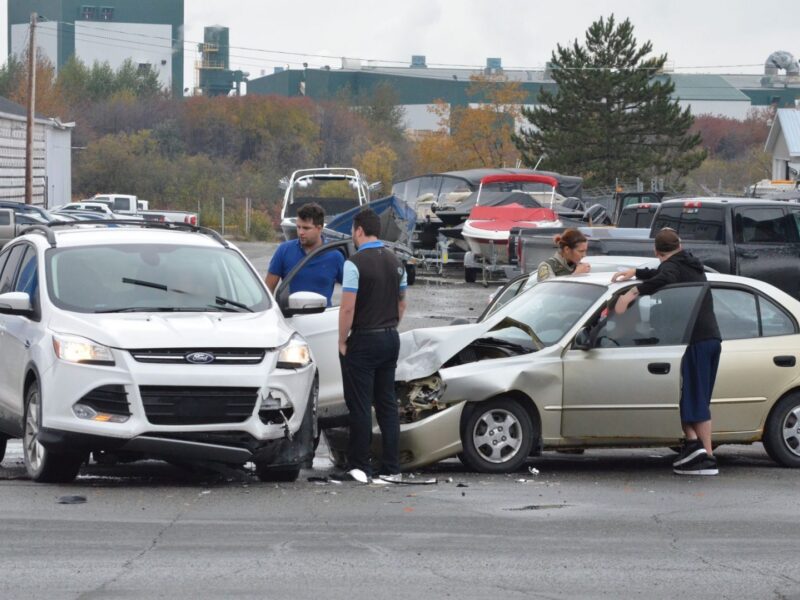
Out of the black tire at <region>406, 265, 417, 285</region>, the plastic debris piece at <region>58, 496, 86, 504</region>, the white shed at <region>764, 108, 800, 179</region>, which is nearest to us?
the plastic debris piece at <region>58, 496, 86, 504</region>

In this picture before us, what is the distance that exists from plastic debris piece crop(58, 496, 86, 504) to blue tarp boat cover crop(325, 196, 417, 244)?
23471 millimetres

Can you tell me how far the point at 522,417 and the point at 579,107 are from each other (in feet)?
193

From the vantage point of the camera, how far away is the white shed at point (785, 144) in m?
67.1

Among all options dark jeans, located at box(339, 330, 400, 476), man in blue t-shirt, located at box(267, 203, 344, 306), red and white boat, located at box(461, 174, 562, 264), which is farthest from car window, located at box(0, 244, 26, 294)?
red and white boat, located at box(461, 174, 562, 264)

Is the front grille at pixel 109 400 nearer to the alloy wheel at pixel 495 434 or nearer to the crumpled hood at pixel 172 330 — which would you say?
the crumpled hood at pixel 172 330

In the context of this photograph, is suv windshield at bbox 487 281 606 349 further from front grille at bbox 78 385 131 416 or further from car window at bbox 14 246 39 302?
car window at bbox 14 246 39 302

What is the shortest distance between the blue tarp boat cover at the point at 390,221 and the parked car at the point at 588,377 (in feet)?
69.8

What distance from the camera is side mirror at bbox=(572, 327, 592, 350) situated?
10.5 m

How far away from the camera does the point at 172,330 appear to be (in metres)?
9.19

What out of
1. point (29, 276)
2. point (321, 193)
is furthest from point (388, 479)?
point (321, 193)

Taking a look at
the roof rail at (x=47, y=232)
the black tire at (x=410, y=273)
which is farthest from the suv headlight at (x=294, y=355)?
the black tire at (x=410, y=273)

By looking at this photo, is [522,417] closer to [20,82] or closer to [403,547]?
[403,547]

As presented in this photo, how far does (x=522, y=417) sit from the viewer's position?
10391 millimetres

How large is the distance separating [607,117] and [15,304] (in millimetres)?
59941
